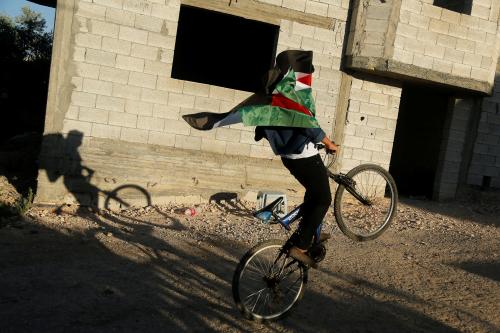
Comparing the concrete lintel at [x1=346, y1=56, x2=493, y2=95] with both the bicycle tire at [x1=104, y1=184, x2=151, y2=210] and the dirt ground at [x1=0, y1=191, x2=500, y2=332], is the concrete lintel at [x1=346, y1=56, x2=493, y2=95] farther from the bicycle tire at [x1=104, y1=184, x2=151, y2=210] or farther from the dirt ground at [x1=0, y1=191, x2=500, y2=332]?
the bicycle tire at [x1=104, y1=184, x2=151, y2=210]

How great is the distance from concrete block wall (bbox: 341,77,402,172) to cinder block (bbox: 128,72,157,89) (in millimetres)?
3707

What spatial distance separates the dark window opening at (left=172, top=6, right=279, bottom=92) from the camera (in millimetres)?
13555

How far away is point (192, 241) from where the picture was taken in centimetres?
632

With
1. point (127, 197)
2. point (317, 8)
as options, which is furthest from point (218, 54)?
point (127, 197)

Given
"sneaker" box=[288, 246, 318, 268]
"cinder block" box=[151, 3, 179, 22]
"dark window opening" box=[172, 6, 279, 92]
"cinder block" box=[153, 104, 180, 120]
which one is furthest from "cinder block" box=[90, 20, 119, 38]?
"dark window opening" box=[172, 6, 279, 92]

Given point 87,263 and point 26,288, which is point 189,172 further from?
point 26,288

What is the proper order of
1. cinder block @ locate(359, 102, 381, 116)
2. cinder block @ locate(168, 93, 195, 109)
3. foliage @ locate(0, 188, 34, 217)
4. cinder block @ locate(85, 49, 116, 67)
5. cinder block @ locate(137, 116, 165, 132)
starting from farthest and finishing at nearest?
cinder block @ locate(359, 102, 381, 116) < cinder block @ locate(168, 93, 195, 109) < cinder block @ locate(137, 116, 165, 132) < cinder block @ locate(85, 49, 116, 67) < foliage @ locate(0, 188, 34, 217)

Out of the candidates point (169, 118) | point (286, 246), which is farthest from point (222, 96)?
point (286, 246)

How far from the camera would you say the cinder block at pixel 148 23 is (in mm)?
7844

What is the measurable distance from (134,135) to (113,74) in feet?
3.42

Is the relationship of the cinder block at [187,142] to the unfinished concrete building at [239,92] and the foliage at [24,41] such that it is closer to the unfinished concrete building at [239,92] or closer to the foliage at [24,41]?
the unfinished concrete building at [239,92]

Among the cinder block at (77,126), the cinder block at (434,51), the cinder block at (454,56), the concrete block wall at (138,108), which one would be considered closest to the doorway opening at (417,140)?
the cinder block at (454,56)

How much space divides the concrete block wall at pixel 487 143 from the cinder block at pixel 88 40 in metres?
8.03

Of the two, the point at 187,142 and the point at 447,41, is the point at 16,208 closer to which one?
the point at 187,142
